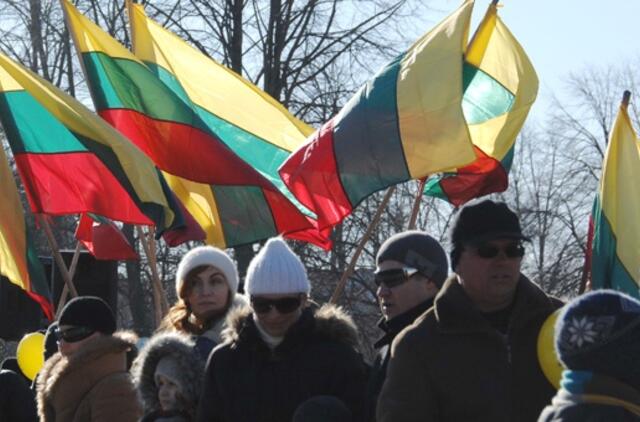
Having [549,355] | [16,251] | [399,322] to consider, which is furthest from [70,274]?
[549,355]

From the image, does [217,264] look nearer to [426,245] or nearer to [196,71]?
[426,245]

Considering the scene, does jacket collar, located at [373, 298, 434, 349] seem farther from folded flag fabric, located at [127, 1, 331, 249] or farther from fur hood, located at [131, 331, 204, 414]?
folded flag fabric, located at [127, 1, 331, 249]

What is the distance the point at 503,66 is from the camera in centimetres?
975

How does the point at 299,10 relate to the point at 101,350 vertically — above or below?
above

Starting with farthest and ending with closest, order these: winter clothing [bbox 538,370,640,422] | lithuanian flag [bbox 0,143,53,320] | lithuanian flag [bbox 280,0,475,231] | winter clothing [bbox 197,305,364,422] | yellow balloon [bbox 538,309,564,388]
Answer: lithuanian flag [bbox 0,143,53,320] < lithuanian flag [bbox 280,0,475,231] < winter clothing [bbox 197,305,364,422] < yellow balloon [bbox 538,309,564,388] < winter clothing [bbox 538,370,640,422]

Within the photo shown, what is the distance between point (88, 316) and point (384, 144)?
2.66 metres

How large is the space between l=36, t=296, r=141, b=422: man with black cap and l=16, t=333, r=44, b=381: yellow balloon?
3.16 metres

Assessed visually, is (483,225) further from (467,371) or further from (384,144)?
(384,144)

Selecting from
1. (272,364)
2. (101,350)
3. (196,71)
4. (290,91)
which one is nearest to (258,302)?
(272,364)

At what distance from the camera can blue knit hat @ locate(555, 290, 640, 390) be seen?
295 centimetres

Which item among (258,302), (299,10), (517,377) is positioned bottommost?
(517,377)

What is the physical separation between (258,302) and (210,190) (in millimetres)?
4420

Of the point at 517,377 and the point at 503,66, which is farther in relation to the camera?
the point at 503,66

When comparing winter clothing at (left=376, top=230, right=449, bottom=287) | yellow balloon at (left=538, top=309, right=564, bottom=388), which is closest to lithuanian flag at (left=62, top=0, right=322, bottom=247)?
winter clothing at (left=376, top=230, right=449, bottom=287)
